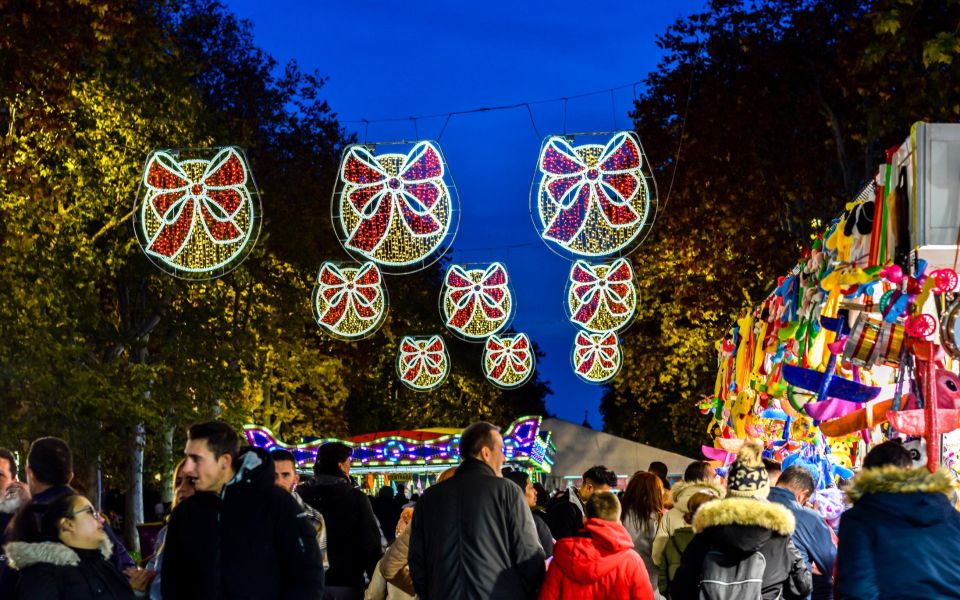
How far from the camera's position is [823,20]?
79.9 ft

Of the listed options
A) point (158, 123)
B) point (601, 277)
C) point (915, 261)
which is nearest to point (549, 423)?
point (601, 277)

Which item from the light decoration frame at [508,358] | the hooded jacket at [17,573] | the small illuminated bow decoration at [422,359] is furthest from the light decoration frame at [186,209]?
the small illuminated bow decoration at [422,359]

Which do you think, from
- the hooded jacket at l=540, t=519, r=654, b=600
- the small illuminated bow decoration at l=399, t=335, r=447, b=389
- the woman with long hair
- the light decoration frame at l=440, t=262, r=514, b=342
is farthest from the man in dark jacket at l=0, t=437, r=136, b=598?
the small illuminated bow decoration at l=399, t=335, r=447, b=389

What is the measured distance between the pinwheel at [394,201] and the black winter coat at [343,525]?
21.9 feet

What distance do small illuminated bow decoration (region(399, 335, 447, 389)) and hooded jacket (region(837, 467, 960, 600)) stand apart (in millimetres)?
29934

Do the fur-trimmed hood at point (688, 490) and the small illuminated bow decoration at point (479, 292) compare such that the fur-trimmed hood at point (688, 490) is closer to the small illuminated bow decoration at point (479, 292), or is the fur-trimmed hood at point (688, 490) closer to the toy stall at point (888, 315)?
the toy stall at point (888, 315)

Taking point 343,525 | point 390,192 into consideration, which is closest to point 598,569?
point 343,525

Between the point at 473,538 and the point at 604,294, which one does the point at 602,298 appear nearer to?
the point at 604,294

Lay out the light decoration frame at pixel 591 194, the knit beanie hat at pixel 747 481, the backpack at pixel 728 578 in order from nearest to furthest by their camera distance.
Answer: the backpack at pixel 728 578 → the knit beanie hat at pixel 747 481 → the light decoration frame at pixel 591 194

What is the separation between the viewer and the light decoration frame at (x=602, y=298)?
25766 millimetres

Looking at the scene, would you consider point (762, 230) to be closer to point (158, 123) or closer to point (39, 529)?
point (158, 123)

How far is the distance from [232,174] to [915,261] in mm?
9705

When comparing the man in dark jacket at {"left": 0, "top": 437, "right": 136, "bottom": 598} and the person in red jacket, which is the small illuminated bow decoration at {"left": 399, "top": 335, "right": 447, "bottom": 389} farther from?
the person in red jacket

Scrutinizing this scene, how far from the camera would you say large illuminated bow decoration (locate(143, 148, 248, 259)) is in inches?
679
